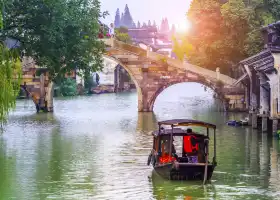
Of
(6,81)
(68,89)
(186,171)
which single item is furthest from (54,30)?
(68,89)

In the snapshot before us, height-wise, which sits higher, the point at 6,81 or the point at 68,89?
the point at 6,81

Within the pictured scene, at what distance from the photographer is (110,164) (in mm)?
29078

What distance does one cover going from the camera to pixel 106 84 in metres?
105

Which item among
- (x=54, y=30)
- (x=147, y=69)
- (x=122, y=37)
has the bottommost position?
(x=147, y=69)

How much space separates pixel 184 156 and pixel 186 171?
142cm

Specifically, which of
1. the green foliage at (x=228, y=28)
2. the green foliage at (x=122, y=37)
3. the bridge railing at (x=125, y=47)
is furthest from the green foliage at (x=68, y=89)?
the bridge railing at (x=125, y=47)

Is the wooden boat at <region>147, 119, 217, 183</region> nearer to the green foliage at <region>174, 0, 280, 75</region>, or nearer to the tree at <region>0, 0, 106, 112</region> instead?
the tree at <region>0, 0, 106, 112</region>

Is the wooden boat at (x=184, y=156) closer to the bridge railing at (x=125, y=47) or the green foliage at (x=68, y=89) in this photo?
the bridge railing at (x=125, y=47)

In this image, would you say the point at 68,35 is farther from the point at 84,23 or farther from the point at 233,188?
the point at 233,188

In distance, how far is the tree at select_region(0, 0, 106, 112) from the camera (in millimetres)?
32406

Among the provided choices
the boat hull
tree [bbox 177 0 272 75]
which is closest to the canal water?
the boat hull

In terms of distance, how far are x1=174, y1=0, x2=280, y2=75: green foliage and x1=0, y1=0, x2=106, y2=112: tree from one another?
62.5 feet

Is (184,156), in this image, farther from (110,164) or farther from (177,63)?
(177,63)

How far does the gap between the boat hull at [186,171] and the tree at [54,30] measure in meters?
9.42
